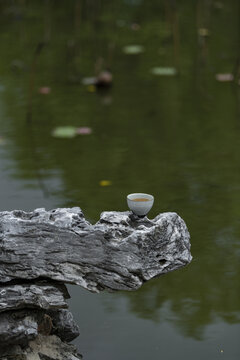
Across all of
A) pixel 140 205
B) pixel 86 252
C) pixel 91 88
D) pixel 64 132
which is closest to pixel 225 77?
pixel 91 88

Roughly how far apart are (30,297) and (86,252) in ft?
0.60

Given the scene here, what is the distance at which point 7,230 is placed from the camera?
1.98 m

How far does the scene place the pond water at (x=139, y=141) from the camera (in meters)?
2.34

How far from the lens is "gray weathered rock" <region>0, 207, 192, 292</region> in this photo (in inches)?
76.9

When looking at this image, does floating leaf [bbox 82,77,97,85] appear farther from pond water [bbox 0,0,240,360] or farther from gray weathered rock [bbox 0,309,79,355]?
gray weathered rock [bbox 0,309,79,355]

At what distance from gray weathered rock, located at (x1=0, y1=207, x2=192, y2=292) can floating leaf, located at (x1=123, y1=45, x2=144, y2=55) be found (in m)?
3.55

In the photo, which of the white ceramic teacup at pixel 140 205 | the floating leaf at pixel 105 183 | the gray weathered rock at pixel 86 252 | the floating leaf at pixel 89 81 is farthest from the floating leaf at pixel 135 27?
the gray weathered rock at pixel 86 252

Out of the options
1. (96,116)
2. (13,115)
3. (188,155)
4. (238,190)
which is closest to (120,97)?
(96,116)

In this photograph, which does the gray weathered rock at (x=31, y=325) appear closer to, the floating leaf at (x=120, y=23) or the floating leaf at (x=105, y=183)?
the floating leaf at (x=105, y=183)

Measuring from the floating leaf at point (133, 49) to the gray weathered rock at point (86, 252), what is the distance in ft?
11.6

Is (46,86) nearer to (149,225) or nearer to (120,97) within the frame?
(120,97)

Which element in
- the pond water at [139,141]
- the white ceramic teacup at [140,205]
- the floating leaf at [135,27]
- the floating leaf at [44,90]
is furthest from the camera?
the floating leaf at [135,27]

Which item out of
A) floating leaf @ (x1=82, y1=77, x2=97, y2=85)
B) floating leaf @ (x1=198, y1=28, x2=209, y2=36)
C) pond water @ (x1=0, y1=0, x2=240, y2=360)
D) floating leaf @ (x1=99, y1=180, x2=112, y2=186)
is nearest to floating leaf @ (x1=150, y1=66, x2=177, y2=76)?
pond water @ (x1=0, y1=0, x2=240, y2=360)

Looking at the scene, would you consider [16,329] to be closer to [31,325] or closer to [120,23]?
[31,325]
